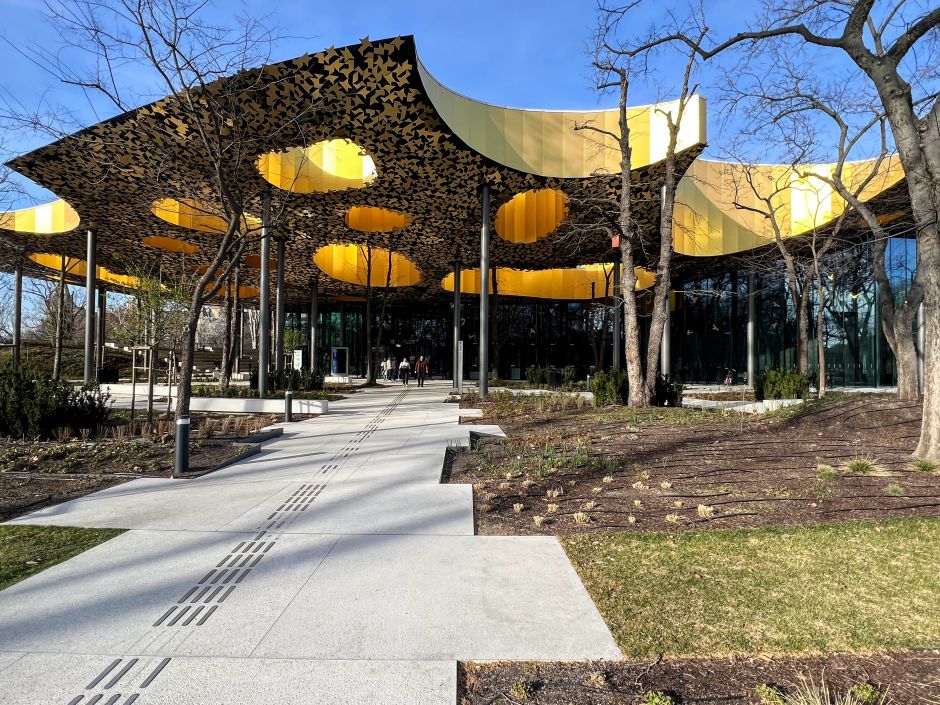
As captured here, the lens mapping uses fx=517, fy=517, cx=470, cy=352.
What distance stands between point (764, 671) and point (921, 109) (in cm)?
1267

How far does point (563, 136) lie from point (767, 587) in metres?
17.1

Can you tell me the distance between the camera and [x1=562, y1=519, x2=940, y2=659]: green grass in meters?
2.99

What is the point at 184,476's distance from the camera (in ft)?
24.9

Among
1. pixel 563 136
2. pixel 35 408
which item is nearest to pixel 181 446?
pixel 35 408

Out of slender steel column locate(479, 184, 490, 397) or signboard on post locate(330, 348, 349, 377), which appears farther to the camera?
signboard on post locate(330, 348, 349, 377)

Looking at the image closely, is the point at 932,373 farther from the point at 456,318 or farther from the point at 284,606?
the point at 456,318

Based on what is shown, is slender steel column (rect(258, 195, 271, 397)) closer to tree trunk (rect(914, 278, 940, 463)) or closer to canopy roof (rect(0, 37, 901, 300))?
canopy roof (rect(0, 37, 901, 300))

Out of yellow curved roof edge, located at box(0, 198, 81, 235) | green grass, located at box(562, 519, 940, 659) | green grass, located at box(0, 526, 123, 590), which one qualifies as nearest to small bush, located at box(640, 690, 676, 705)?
green grass, located at box(562, 519, 940, 659)

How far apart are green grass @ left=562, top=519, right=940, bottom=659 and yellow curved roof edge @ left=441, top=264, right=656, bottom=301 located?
31.2 metres

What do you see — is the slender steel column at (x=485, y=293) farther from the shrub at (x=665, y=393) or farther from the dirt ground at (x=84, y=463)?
the dirt ground at (x=84, y=463)

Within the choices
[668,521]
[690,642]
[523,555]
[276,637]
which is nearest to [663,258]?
[668,521]

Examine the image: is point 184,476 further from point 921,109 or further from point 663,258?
point 921,109

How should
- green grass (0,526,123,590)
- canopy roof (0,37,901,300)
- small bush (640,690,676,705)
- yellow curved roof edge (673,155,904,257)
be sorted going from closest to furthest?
small bush (640,690,676,705) < green grass (0,526,123,590) < canopy roof (0,37,901,300) < yellow curved roof edge (673,155,904,257)

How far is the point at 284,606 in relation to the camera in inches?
137
